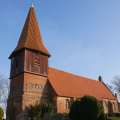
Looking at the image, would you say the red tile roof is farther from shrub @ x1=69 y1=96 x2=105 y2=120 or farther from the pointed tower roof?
shrub @ x1=69 y1=96 x2=105 y2=120

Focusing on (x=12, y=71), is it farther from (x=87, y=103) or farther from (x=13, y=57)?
(x=87, y=103)

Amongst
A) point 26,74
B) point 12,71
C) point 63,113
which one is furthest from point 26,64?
point 63,113

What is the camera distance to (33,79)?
36469mm

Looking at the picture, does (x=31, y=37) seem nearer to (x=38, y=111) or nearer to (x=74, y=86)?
(x=74, y=86)

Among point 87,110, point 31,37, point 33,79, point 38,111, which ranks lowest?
point 38,111

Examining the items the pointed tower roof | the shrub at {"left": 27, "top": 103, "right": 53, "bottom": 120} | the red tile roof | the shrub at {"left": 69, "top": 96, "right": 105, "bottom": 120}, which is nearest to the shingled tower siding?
the pointed tower roof

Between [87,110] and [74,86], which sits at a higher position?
[74,86]

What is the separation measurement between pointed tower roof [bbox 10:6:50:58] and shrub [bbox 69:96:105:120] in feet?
43.9

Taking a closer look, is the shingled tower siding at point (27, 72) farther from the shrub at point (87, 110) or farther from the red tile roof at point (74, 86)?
the shrub at point (87, 110)

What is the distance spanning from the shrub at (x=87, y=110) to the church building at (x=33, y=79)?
25.4 feet

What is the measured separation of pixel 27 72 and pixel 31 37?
24.4 ft

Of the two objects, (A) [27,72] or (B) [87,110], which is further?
(A) [27,72]

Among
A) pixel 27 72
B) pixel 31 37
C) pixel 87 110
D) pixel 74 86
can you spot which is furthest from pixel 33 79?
pixel 87 110

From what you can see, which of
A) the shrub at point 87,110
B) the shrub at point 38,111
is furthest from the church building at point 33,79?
the shrub at point 87,110
